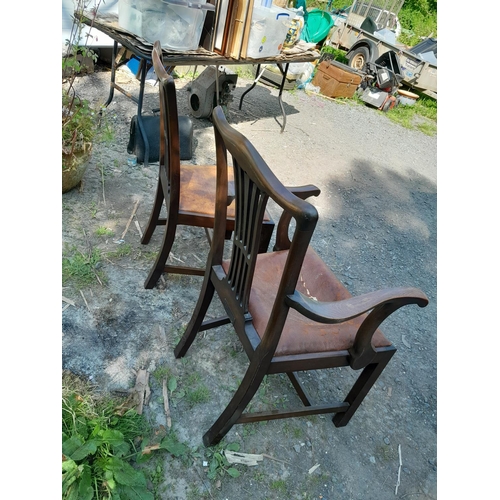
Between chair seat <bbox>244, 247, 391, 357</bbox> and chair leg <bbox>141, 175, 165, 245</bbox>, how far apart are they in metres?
0.84

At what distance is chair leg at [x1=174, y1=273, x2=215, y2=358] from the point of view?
5.94 feet

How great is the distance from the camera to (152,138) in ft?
11.6

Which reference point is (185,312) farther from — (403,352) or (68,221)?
(403,352)

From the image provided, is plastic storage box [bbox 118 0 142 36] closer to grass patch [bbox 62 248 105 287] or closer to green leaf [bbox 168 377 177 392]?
grass patch [bbox 62 248 105 287]

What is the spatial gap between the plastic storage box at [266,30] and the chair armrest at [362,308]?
117 inches

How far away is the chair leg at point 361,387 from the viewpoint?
165 cm

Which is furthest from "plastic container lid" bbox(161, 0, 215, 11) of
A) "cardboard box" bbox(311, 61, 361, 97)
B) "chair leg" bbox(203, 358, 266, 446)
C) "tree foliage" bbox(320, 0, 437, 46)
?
"tree foliage" bbox(320, 0, 437, 46)

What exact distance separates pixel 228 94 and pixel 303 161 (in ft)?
3.72

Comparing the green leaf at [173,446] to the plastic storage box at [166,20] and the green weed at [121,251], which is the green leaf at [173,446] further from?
the plastic storage box at [166,20]

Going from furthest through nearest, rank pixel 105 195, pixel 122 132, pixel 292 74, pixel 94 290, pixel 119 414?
pixel 292 74 → pixel 122 132 → pixel 105 195 → pixel 94 290 → pixel 119 414

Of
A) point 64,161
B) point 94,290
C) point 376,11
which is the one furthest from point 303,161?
point 376,11

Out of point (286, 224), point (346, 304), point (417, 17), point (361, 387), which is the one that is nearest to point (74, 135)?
point (286, 224)

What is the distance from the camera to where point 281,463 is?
179cm

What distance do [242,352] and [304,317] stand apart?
0.67 m
